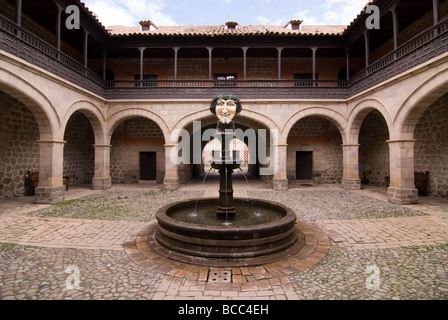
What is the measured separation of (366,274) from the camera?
3268mm

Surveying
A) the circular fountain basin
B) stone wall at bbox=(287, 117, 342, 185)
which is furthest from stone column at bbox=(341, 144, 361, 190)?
the circular fountain basin

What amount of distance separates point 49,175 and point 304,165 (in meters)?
13.5

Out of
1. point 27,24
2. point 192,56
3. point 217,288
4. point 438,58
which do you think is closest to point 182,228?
point 217,288

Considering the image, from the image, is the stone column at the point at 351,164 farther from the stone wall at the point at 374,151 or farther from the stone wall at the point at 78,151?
the stone wall at the point at 78,151

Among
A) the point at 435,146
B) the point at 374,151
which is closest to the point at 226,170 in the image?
the point at 435,146

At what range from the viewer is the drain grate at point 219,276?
310 cm

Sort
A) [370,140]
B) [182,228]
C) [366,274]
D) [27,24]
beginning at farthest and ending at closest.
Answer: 1. [370,140]
2. [27,24]
3. [182,228]
4. [366,274]

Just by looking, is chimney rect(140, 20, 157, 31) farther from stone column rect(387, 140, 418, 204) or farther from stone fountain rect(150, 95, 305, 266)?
stone column rect(387, 140, 418, 204)

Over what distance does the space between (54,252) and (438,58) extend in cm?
1103

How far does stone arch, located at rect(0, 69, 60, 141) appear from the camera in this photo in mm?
6764

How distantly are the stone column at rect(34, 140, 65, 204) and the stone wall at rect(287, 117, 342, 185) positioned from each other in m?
12.2
